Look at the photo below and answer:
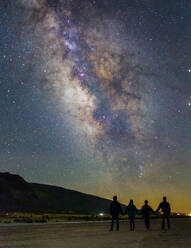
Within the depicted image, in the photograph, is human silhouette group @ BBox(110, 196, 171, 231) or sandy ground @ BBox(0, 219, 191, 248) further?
human silhouette group @ BBox(110, 196, 171, 231)

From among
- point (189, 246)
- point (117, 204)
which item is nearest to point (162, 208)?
point (117, 204)

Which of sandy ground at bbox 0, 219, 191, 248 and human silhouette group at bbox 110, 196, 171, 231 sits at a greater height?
human silhouette group at bbox 110, 196, 171, 231

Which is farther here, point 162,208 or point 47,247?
point 162,208

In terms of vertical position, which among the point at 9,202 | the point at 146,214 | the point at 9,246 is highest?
the point at 9,202

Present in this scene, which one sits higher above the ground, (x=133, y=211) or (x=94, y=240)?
(x=133, y=211)

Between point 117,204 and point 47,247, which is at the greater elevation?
point 117,204

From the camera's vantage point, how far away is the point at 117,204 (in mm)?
19547

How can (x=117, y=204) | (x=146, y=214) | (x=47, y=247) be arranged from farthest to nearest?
(x=146, y=214) → (x=117, y=204) → (x=47, y=247)

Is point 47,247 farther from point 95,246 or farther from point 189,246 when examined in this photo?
point 189,246

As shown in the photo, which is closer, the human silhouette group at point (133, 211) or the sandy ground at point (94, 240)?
the sandy ground at point (94, 240)

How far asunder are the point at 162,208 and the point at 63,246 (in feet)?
38.4

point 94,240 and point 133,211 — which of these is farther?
point 133,211

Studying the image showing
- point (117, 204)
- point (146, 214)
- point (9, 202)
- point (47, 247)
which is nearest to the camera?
point (47, 247)

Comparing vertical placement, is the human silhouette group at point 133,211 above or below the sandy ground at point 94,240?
above
